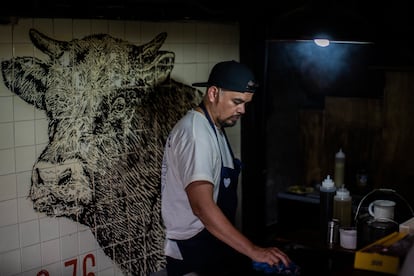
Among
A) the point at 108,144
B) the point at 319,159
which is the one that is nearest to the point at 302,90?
the point at 319,159

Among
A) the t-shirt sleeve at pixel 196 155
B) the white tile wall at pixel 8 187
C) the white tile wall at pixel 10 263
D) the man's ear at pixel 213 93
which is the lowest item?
the white tile wall at pixel 10 263

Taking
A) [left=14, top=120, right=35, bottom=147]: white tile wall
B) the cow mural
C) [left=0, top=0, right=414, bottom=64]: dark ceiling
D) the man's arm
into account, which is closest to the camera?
the man's arm

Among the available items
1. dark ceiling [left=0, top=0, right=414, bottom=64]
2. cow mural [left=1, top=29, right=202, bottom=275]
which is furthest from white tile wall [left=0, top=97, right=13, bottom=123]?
dark ceiling [left=0, top=0, right=414, bottom=64]

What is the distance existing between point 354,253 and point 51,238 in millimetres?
2387

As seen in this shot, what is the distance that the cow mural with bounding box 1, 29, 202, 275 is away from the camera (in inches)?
193

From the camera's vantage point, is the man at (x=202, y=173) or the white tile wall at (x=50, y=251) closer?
the man at (x=202, y=173)

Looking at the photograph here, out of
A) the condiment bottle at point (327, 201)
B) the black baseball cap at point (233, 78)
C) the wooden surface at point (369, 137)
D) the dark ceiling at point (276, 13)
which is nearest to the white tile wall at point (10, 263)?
the dark ceiling at point (276, 13)

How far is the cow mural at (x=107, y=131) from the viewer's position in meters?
4.89

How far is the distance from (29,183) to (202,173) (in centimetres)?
154

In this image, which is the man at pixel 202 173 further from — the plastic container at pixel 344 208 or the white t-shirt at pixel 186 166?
the plastic container at pixel 344 208

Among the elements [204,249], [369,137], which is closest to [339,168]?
[369,137]

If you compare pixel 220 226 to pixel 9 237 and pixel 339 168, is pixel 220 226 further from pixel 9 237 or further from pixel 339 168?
pixel 339 168

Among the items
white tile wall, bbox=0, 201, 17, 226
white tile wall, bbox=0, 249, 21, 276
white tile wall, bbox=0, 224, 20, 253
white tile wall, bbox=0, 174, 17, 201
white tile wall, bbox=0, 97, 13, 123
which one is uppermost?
white tile wall, bbox=0, 97, 13, 123

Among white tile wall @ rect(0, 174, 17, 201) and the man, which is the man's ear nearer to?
the man
